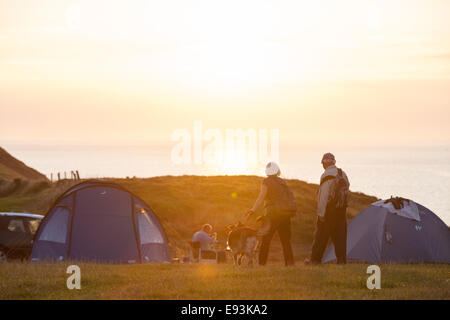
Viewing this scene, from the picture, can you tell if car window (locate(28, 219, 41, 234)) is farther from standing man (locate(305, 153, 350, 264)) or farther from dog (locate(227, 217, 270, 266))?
standing man (locate(305, 153, 350, 264))

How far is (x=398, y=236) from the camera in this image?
20.7m

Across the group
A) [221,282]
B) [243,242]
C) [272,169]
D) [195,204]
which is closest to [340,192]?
[272,169]

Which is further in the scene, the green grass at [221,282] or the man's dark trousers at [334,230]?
the man's dark trousers at [334,230]

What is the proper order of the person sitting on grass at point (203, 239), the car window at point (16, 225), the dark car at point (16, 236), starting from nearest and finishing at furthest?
1. the person sitting on grass at point (203, 239)
2. the dark car at point (16, 236)
3. the car window at point (16, 225)

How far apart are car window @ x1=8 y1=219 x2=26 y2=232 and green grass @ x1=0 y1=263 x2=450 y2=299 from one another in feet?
21.0

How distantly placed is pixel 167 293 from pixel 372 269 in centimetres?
434

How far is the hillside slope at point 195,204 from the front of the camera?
41781 millimetres

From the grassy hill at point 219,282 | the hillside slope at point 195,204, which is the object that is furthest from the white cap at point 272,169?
the hillside slope at point 195,204

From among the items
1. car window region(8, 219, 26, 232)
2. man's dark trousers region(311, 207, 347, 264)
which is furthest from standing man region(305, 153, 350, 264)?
car window region(8, 219, 26, 232)

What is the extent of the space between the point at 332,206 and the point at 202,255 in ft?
18.6

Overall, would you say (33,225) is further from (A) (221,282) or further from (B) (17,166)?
(B) (17,166)

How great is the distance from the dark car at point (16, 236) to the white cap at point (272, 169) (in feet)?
28.4

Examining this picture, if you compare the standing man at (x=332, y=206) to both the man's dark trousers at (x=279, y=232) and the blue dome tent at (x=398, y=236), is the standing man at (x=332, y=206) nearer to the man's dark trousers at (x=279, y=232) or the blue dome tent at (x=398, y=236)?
the man's dark trousers at (x=279, y=232)
